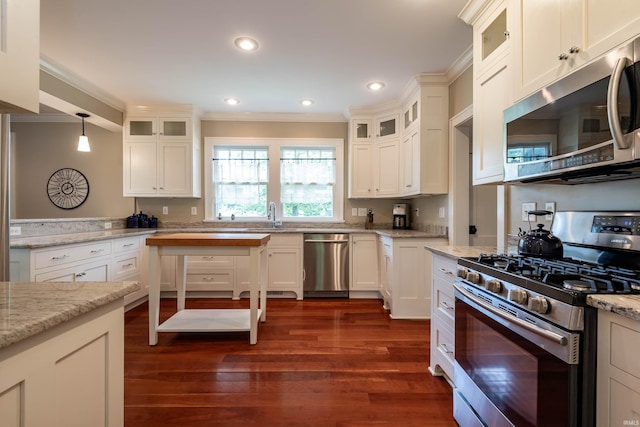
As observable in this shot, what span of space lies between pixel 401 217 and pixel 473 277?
9.04 feet

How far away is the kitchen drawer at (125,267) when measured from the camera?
3087 millimetres

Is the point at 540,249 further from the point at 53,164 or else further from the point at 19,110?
the point at 53,164

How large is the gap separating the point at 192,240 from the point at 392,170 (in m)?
2.48

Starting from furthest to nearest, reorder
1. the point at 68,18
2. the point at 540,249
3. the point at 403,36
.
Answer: the point at 403,36 < the point at 68,18 < the point at 540,249

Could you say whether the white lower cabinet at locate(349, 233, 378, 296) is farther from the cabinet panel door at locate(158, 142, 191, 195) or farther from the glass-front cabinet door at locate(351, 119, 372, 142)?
the cabinet panel door at locate(158, 142, 191, 195)

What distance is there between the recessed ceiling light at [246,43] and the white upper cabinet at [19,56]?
1788 mm

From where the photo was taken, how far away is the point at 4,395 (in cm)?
59

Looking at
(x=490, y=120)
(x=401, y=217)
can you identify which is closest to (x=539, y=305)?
(x=490, y=120)

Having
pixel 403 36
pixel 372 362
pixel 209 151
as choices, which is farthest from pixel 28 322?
pixel 209 151

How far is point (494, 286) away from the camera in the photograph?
46.9 inches

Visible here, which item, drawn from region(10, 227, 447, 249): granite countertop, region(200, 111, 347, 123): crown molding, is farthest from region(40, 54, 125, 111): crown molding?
Answer: region(10, 227, 447, 249): granite countertop

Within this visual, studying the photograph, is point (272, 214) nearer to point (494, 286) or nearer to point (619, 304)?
point (494, 286)

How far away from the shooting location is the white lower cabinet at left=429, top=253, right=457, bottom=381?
1.78 metres

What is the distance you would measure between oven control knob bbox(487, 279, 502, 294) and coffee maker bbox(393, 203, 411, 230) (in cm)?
285
